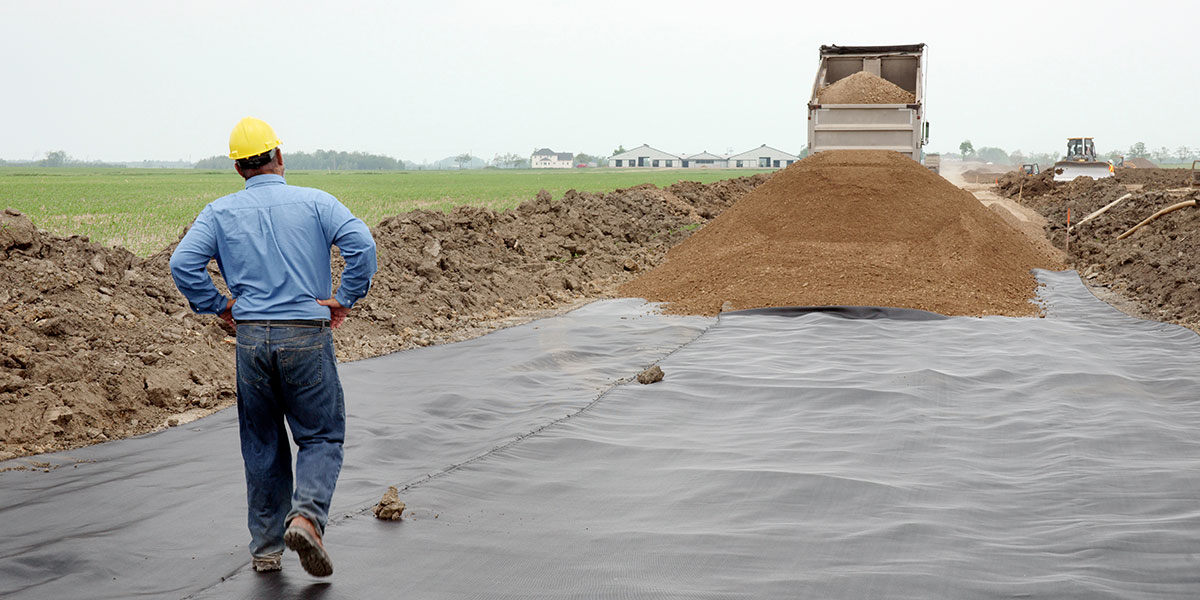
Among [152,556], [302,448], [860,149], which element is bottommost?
[152,556]

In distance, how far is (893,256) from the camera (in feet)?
34.8

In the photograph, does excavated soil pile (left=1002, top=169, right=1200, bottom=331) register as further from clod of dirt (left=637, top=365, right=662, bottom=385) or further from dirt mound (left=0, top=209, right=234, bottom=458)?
dirt mound (left=0, top=209, right=234, bottom=458)

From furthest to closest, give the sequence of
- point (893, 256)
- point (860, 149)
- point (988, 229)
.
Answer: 1. point (860, 149)
2. point (988, 229)
3. point (893, 256)

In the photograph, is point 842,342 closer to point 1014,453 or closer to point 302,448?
point 1014,453

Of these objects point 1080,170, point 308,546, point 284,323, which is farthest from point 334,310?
point 1080,170

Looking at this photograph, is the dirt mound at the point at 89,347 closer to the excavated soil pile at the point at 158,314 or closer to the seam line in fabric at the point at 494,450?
the excavated soil pile at the point at 158,314

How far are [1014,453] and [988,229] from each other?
8646 mm

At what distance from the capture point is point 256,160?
3.19 m

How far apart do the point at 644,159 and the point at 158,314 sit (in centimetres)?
11366

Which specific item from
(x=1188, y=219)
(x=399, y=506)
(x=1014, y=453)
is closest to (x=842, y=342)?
(x=1014, y=453)

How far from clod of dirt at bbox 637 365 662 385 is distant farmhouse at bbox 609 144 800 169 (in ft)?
342

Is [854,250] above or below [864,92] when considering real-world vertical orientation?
below

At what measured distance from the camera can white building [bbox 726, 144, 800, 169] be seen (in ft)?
364

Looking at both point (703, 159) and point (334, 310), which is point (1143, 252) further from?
point (703, 159)
